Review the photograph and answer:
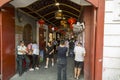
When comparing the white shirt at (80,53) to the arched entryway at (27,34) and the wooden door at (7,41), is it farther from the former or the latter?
the arched entryway at (27,34)

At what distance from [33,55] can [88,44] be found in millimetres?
3728

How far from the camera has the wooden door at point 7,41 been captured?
8.27m

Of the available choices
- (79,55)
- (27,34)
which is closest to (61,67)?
(79,55)

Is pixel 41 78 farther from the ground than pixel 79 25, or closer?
closer

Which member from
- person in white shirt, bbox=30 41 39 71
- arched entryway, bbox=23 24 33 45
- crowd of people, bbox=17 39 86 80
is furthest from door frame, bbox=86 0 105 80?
arched entryway, bbox=23 24 33 45

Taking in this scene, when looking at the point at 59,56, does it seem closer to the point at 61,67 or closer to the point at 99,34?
the point at 61,67

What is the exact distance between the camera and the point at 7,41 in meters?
8.74

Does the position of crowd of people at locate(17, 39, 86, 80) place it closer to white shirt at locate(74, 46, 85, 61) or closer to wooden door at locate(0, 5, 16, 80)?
white shirt at locate(74, 46, 85, 61)

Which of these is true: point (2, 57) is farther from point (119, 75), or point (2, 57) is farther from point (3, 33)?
point (119, 75)

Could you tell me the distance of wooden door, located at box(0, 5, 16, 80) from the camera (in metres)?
8.27

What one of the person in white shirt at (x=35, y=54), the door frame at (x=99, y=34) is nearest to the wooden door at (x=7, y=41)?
the person in white shirt at (x=35, y=54)

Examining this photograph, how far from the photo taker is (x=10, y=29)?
30.2 ft

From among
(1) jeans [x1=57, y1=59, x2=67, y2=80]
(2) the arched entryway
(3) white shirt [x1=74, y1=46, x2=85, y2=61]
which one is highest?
(2) the arched entryway

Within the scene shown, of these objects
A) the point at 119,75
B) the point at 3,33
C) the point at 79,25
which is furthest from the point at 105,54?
the point at 3,33
